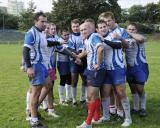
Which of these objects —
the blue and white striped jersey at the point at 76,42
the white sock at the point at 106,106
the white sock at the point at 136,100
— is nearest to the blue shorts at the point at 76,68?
the blue and white striped jersey at the point at 76,42

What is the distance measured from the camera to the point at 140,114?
31.6ft

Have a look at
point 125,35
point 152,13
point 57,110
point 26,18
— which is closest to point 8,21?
point 26,18

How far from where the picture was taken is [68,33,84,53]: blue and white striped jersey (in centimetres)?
1048

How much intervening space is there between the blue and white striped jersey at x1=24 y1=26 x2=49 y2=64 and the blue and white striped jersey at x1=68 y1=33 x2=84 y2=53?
188cm

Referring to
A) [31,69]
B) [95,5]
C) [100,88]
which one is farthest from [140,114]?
[95,5]

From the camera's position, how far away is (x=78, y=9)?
80875mm

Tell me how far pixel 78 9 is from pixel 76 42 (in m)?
71.1

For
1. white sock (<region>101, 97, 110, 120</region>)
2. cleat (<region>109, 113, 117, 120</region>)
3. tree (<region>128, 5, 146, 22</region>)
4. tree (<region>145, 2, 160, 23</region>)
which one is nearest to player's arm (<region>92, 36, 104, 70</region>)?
white sock (<region>101, 97, 110, 120</region>)

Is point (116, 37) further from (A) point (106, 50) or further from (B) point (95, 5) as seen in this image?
(B) point (95, 5)

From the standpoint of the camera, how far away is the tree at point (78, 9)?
81.3 m

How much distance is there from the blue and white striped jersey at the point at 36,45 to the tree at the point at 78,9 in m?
72.2

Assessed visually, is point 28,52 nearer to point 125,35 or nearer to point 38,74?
point 38,74

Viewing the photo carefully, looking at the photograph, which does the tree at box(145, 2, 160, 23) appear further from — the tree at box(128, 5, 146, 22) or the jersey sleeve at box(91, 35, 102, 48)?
the jersey sleeve at box(91, 35, 102, 48)

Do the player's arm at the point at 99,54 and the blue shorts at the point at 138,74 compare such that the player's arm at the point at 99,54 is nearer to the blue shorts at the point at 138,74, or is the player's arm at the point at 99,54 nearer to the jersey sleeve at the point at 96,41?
the jersey sleeve at the point at 96,41
